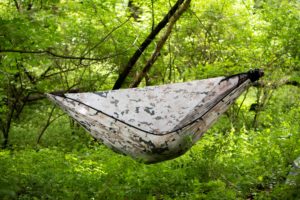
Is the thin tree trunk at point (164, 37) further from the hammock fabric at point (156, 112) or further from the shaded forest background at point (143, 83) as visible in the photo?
the hammock fabric at point (156, 112)

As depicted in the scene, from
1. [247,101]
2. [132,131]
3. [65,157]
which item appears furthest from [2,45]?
[247,101]

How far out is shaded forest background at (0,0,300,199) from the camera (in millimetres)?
2803

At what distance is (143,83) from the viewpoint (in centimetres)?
684

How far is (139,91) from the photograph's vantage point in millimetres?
3594

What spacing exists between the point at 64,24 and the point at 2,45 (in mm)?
2300

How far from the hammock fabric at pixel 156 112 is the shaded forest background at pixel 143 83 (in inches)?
7.0

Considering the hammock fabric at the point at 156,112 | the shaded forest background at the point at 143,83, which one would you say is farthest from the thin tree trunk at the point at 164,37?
the hammock fabric at the point at 156,112

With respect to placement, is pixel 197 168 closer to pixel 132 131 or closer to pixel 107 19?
pixel 132 131

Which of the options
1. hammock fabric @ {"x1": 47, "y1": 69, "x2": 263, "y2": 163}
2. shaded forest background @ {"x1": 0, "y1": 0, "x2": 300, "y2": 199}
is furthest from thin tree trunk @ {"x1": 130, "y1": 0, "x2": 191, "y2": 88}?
hammock fabric @ {"x1": 47, "y1": 69, "x2": 263, "y2": 163}

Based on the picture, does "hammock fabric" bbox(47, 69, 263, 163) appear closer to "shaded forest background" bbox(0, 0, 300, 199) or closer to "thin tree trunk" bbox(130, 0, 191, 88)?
"shaded forest background" bbox(0, 0, 300, 199)

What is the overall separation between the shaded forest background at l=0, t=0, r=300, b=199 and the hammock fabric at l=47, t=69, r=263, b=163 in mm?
177

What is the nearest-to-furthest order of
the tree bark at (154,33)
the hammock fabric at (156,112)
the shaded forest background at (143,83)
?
1. the shaded forest background at (143,83)
2. the hammock fabric at (156,112)
3. the tree bark at (154,33)

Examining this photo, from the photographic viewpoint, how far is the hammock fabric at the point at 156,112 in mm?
2996

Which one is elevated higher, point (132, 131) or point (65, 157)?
point (132, 131)
